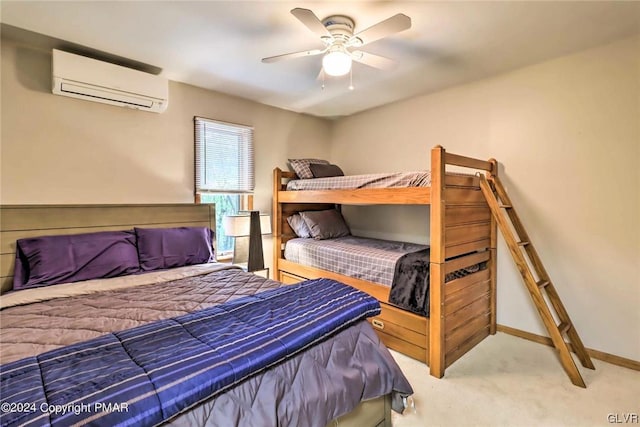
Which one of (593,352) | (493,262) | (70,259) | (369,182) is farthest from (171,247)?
(593,352)

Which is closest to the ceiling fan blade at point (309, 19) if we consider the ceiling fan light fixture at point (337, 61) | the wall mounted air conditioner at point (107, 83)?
the ceiling fan light fixture at point (337, 61)

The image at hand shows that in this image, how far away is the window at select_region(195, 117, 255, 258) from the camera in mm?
3207

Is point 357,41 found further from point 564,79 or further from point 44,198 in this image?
point 44,198

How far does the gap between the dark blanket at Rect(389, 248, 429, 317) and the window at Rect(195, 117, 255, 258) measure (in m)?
1.92

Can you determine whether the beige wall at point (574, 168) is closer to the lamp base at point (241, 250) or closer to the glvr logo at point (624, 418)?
the glvr logo at point (624, 418)

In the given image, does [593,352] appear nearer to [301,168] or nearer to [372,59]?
[372,59]

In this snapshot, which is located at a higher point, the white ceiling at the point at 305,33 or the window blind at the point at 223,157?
the white ceiling at the point at 305,33

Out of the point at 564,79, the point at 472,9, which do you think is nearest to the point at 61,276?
the point at 472,9

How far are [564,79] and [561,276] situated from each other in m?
1.63

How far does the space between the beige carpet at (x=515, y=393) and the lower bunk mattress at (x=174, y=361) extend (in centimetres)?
40

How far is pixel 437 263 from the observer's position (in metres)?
2.19

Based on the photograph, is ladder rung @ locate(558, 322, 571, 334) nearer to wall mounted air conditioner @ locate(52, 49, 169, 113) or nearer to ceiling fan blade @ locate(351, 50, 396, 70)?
ceiling fan blade @ locate(351, 50, 396, 70)

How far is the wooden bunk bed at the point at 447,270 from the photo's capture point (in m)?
2.19

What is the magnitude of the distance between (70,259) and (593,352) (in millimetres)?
4004
